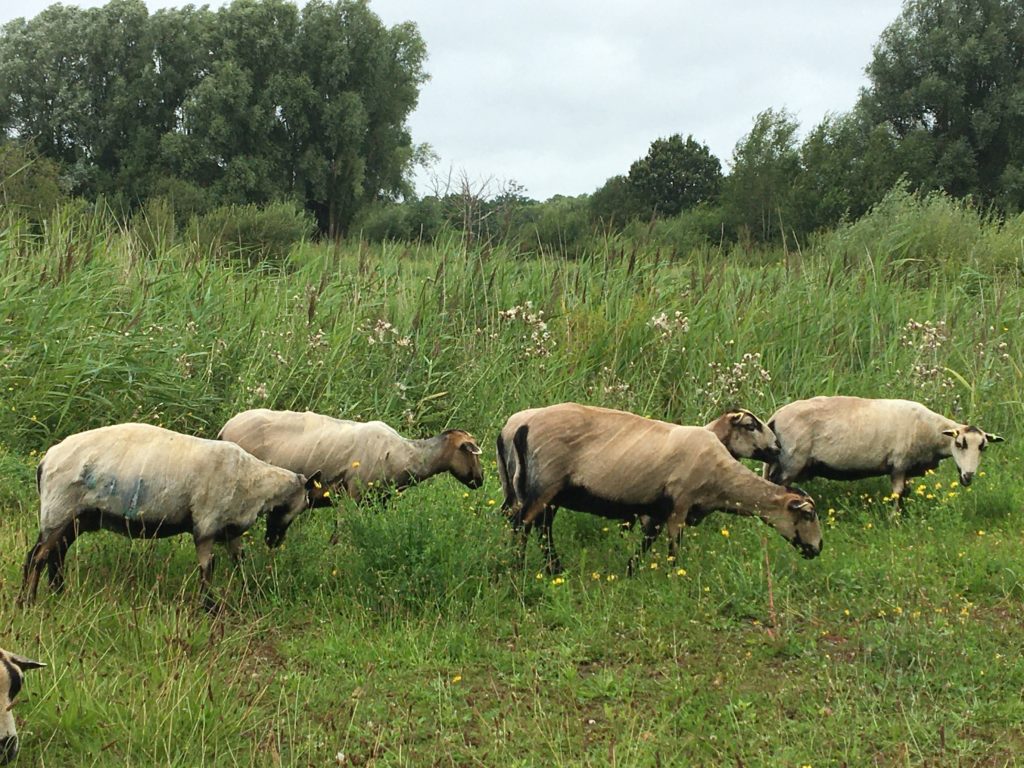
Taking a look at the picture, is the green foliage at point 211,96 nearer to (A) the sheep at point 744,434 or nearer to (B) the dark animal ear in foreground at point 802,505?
(A) the sheep at point 744,434

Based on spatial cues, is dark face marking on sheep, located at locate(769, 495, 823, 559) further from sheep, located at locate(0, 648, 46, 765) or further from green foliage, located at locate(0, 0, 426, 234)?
green foliage, located at locate(0, 0, 426, 234)

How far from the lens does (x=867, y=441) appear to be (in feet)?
22.9

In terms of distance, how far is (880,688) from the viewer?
463 cm

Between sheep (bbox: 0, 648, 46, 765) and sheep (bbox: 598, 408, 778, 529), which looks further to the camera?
sheep (bbox: 598, 408, 778, 529)

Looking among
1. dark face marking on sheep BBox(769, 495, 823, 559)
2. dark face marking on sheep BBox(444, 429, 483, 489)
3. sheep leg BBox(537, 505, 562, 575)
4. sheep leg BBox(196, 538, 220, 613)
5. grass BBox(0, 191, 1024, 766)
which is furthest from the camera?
dark face marking on sheep BBox(444, 429, 483, 489)

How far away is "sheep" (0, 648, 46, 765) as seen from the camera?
3.61 metres

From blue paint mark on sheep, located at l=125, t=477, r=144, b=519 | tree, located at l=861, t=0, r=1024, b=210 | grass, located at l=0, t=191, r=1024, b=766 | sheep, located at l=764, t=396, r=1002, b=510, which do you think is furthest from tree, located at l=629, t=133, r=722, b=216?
blue paint mark on sheep, located at l=125, t=477, r=144, b=519

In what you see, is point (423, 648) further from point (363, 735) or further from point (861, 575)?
point (861, 575)

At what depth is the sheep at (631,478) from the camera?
19.3ft

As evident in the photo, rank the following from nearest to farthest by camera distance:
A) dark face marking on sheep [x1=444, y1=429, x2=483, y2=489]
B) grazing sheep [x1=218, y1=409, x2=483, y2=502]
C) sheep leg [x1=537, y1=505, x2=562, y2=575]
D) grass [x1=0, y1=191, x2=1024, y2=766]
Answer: grass [x1=0, y1=191, x2=1024, y2=766] < sheep leg [x1=537, y1=505, x2=562, y2=575] < grazing sheep [x1=218, y1=409, x2=483, y2=502] < dark face marking on sheep [x1=444, y1=429, x2=483, y2=489]

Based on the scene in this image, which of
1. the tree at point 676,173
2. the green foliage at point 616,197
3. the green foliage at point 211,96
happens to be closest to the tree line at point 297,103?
the green foliage at point 211,96

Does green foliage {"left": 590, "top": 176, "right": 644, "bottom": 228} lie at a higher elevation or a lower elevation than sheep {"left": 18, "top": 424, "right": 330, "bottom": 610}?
higher

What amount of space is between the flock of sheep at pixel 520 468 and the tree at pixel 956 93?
37584mm

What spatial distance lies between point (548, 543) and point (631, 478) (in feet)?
2.17
